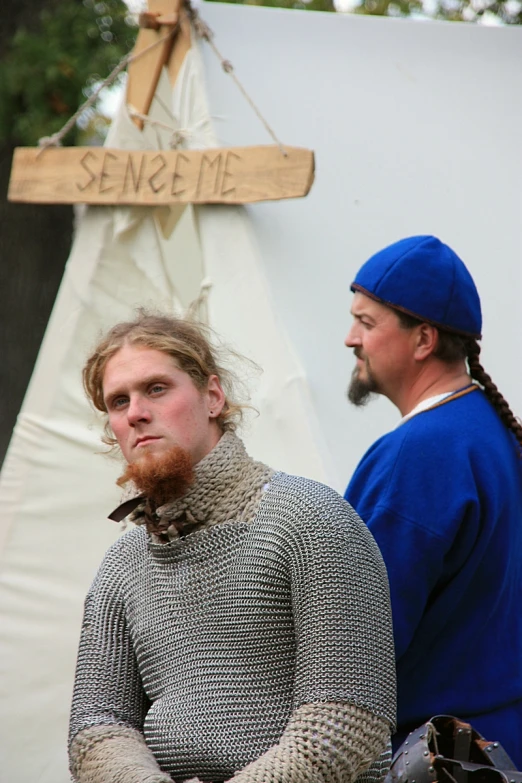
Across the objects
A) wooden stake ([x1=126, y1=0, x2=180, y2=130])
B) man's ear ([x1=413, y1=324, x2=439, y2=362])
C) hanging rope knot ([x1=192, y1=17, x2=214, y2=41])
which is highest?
hanging rope knot ([x1=192, y1=17, x2=214, y2=41])

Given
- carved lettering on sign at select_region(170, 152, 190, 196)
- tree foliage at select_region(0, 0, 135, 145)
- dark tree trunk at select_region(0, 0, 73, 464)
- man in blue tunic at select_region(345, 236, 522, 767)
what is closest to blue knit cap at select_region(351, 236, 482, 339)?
man in blue tunic at select_region(345, 236, 522, 767)

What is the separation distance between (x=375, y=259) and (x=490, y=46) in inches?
76.1

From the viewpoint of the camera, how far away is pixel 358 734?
5.64ft

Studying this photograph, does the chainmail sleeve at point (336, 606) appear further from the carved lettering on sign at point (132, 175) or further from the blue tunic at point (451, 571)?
the carved lettering on sign at point (132, 175)

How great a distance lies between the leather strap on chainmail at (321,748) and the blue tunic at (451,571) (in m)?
0.39

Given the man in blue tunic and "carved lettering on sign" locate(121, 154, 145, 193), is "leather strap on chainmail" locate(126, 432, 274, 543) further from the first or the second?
"carved lettering on sign" locate(121, 154, 145, 193)

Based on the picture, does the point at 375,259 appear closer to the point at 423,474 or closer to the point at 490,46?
the point at 423,474

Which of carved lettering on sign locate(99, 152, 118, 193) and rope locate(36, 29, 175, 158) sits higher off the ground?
rope locate(36, 29, 175, 158)

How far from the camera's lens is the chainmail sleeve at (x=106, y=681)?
6.43 feet

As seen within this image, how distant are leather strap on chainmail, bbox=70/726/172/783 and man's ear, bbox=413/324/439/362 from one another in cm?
105

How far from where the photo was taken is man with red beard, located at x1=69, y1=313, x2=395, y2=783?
175 centimetres

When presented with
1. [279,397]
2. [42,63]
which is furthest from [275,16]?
[42,63]

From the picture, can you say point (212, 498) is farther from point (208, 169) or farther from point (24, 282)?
point (24, 282)

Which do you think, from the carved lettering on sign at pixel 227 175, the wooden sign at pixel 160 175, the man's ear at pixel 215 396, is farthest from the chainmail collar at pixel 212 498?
the carved lettering on sign at pixel 227 175
